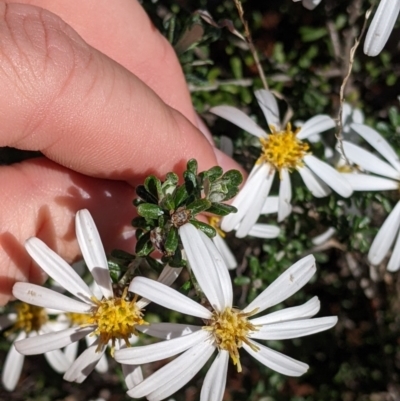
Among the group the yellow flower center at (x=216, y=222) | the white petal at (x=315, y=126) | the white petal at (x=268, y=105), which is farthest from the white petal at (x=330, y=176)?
the yellow flower center at (x=216, y=222)

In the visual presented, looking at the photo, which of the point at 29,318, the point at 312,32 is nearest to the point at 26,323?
the point at 29,318

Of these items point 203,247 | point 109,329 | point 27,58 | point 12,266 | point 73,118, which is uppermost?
point 27,58

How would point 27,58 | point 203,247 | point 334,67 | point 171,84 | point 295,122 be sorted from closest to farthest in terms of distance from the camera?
point 27,58, point 203,247, point 171,84, point 295,122, point 334,67

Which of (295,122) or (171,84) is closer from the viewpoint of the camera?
(171,84)

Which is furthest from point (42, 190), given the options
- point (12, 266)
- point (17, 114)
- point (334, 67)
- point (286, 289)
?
point (334, 67)

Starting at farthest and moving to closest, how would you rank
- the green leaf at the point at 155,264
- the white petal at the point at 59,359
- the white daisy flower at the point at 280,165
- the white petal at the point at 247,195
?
the white petal at the point at 59,359 < the white daisy flower at the point at 280,165 < the white petal at the point at 247,195 < the green leaf at the point at 155,264

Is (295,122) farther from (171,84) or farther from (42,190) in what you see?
(42,190)

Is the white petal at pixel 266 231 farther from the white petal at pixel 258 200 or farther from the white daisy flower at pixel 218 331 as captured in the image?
the white daisy flower at pixel 218 331

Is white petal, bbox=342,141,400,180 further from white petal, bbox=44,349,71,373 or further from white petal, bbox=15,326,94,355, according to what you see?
white petal, bbox=44,349,71,373

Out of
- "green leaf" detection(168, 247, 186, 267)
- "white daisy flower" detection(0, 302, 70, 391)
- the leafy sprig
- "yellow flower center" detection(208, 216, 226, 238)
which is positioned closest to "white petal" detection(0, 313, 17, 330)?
"white daisy flower" detection(0, 302, 70, 391)
